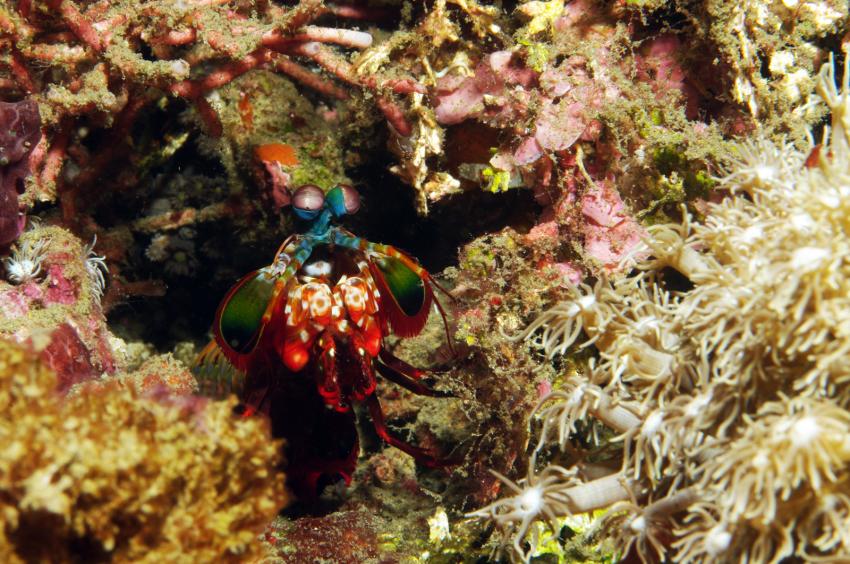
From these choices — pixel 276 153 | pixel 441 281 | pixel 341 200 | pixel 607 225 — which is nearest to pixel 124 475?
pixel 341 200

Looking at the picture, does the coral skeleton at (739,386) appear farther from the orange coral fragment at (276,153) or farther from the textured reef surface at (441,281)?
the orange coral fragment at (276,153)

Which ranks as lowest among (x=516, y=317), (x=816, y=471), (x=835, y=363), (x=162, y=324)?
(x=162, y=324)

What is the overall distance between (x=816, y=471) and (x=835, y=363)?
1.32 ft

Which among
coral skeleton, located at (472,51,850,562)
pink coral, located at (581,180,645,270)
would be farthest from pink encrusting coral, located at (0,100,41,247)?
pink coral, located at (581,180,645,270)

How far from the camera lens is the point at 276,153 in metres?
4.68

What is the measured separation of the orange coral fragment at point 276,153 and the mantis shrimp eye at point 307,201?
115 cm

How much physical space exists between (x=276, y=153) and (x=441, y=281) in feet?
5.74

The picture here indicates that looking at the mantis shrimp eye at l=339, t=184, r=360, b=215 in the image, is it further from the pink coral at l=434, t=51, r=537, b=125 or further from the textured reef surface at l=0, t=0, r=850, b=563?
the pink coral at l=434, t=51, r=537, b=125

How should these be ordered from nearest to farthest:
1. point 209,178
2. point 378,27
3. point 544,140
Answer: point 544,140 < point 378,27 < point 209,178

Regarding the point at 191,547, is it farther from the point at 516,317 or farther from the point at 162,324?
the point at 162,324

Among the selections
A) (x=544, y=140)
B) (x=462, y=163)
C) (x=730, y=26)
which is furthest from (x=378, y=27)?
(x=730, y=26)

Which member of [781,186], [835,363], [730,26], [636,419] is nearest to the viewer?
[835,363]

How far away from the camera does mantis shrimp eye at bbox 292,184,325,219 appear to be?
3.63 metres

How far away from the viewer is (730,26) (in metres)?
3.39
